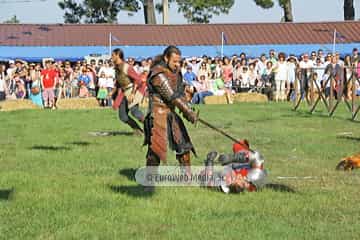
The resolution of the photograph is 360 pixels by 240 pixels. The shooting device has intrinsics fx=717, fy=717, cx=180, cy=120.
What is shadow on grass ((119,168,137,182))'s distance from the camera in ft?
30.5

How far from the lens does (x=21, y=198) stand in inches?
314

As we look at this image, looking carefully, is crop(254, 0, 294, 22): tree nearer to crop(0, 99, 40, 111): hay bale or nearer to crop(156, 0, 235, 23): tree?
crop(156, 0, 235, 23): tree

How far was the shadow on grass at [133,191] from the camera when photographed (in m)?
8.05

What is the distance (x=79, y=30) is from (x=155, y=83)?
91.3ft

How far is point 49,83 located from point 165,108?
1650 cm

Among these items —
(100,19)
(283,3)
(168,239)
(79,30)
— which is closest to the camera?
(168,239)

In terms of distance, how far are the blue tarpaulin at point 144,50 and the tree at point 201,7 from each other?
44.8 feet

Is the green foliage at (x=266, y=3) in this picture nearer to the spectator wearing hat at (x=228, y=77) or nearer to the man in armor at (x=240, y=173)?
the spectator wearing hat at (x=228, y=77)

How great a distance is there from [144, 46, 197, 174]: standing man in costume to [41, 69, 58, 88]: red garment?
1615 centimetres

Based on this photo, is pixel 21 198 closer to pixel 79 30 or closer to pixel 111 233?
pixel 111 233

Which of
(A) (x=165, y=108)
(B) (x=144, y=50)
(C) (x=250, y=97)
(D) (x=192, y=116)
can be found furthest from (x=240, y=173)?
(B) (x=144, y=50)

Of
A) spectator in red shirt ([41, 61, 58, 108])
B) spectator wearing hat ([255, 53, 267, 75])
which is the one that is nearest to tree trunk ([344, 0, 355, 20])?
spectator wearing hat ([255, 53, 267, 75])

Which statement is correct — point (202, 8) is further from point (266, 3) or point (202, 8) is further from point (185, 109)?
point (185, 109)

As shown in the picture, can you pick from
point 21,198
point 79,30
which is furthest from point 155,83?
point 79,30
